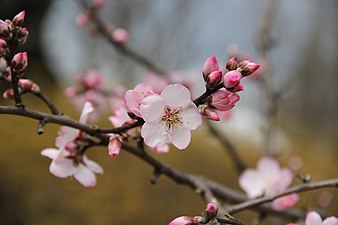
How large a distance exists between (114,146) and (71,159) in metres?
0.27

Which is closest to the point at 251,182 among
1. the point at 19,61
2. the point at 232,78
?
the point at 232,78

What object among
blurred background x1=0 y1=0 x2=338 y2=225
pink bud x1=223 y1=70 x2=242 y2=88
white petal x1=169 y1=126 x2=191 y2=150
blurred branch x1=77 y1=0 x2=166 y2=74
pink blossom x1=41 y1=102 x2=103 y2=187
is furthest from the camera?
blurred background x1=0 y1=0 x2=338 y2=225

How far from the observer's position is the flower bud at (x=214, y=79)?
882 mm

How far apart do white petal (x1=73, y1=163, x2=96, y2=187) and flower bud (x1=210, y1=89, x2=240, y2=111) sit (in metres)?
0.47

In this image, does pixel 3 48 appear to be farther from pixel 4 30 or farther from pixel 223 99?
pixel 223 99

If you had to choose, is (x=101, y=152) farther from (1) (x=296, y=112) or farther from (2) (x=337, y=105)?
(1) (x=296, y=112)

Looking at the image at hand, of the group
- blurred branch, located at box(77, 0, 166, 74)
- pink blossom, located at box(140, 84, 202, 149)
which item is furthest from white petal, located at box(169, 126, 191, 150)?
blurred branch, located at box(77, 0, 166, 74)

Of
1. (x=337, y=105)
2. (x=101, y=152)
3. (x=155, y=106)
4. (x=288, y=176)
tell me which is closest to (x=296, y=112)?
(x=337, y=105)

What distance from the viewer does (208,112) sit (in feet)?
2.98

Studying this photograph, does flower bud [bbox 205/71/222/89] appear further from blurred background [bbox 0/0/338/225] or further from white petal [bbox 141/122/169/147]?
blurred background [bbox 0/0/338/225]

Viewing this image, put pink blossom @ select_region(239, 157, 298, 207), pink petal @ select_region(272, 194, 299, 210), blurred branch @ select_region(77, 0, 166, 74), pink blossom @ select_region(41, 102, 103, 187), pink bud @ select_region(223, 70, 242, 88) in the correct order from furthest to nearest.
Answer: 1. blurred branch @ select_region(77, 0, 166, 74)
2. pink blossom @ select_region(239, 157, 298, 207)
3. pink petal @ select_region(272, 194, 299, 210)
4. pink blossom @ select_region(41, 102, 103, 187)
5. pink bud @ select_region(223, 70, 242, 88)

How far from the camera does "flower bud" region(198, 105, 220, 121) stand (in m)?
0.90

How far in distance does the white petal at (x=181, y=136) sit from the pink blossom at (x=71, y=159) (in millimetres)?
265

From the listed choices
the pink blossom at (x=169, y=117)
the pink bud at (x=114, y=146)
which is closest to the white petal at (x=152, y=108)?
the pink blossom at (x=169, y=117)
